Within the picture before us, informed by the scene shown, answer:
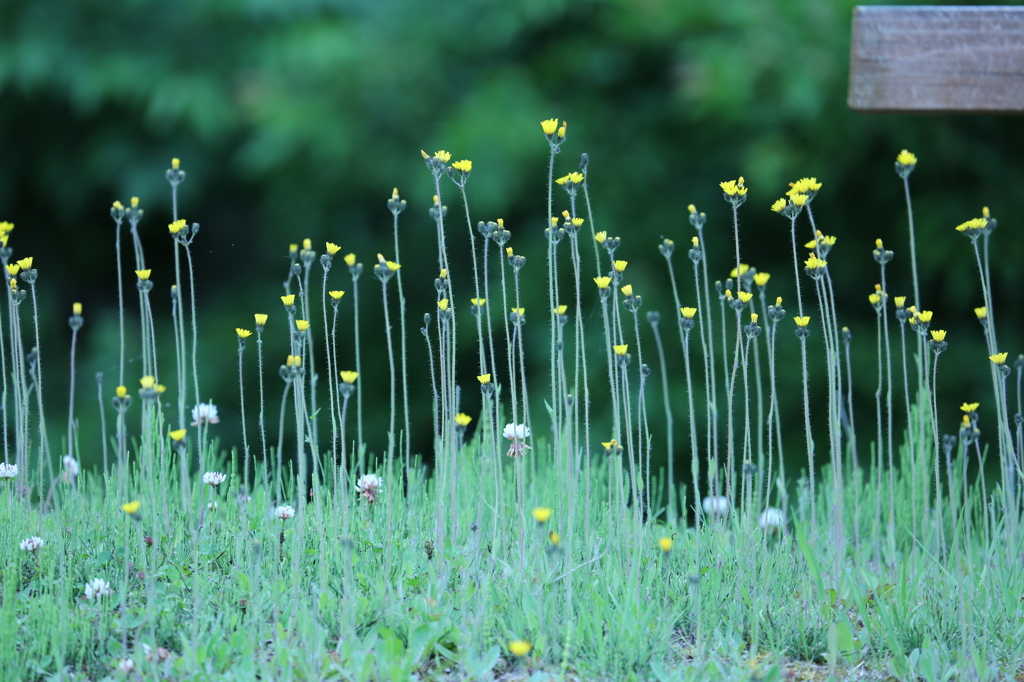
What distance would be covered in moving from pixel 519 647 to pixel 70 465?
1354 millimetres

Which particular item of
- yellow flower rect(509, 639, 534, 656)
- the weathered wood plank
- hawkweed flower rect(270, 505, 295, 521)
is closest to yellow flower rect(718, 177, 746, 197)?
the weathered wood plank

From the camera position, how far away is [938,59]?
2232mm

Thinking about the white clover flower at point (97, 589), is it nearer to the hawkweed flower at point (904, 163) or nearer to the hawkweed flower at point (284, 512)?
the hawkweed flower at point (284, 512)

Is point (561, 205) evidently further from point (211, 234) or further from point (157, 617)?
point (157, 617)

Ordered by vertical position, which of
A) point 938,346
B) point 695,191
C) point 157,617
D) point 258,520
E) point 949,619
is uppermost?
point 695,191

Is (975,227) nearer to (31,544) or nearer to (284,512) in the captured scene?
(284,512)

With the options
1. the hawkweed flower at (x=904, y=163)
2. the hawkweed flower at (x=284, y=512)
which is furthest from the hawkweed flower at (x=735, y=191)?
the hawkweed flower at (x=284, y=512)

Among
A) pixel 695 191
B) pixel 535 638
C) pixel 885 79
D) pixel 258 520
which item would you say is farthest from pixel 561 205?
pixel 535 638

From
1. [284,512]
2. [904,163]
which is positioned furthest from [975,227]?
[284,512]

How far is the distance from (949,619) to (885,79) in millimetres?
1317

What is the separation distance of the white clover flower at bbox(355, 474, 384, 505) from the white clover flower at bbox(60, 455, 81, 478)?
68 cm

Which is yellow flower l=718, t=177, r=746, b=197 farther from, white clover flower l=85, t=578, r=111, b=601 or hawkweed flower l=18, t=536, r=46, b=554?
hawkweed flower l=18, t=536, r=46, b=554

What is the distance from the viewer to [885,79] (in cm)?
225

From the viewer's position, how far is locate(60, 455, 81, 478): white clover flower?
7.04ft
